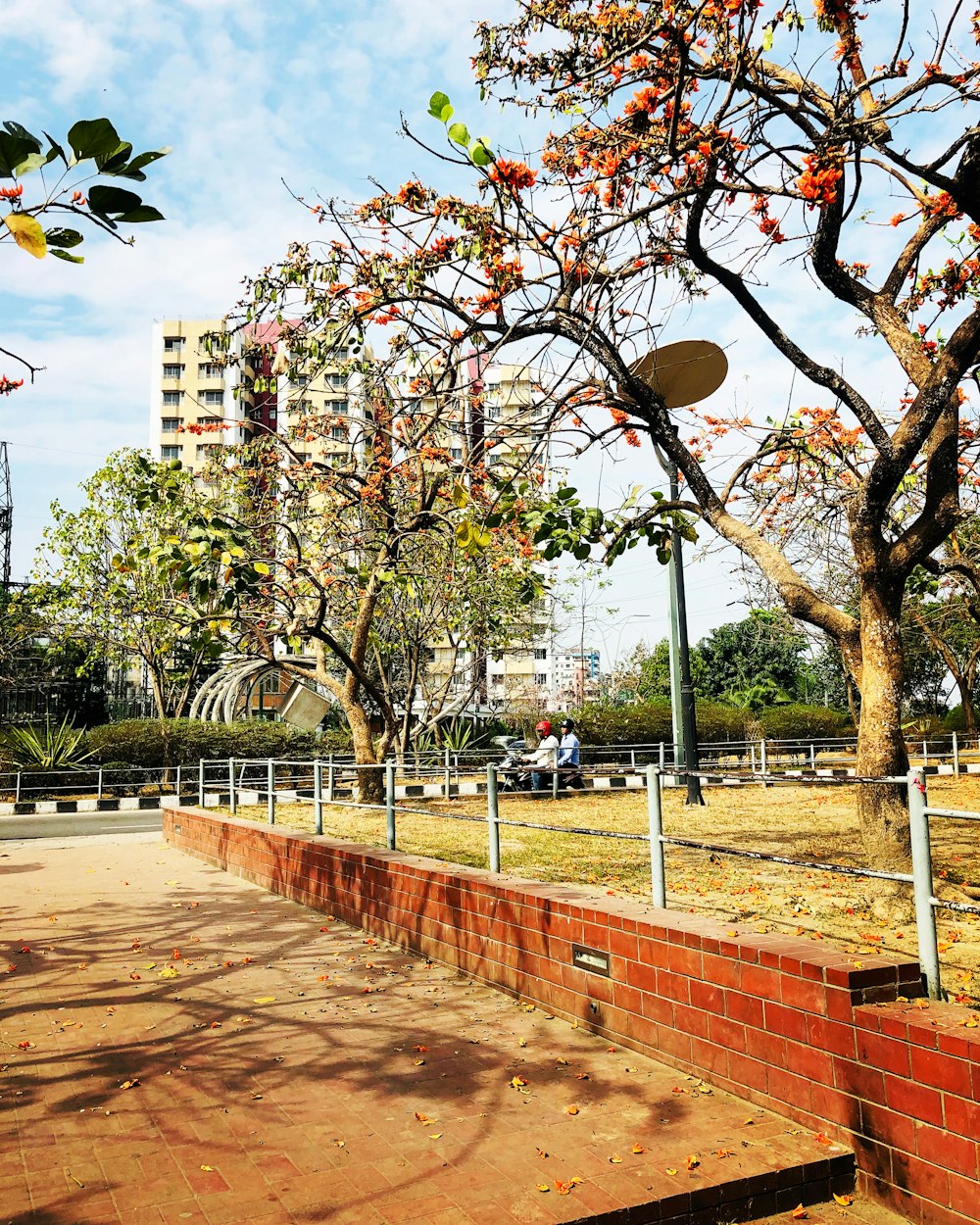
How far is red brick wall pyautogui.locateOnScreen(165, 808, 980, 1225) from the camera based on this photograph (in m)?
3.41

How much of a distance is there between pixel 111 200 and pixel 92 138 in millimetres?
133

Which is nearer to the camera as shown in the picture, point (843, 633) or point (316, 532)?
point (843, 633)

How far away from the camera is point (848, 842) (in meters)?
9.37

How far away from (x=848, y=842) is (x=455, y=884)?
173 inches

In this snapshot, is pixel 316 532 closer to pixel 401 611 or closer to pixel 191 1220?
pixel 401 611

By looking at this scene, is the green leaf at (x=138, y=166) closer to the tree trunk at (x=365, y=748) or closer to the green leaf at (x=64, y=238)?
the green leaf at (x=64, y=238)

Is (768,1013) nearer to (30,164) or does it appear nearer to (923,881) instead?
(923,881)

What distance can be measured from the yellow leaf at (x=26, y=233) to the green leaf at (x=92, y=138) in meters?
0.19

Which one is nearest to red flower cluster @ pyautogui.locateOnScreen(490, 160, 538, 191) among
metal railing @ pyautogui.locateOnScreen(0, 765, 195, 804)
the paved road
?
the paved road

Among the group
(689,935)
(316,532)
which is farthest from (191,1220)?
(316,532)

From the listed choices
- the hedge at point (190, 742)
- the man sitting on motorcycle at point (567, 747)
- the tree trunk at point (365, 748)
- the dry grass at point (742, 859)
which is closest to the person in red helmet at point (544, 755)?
the man sitting on motorcycle at point (567, 747)

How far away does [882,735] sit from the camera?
22.6 ft

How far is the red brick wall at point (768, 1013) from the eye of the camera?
3.41 m

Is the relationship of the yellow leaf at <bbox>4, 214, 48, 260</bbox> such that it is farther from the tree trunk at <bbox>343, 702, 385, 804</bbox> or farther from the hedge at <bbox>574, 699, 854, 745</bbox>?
the hedge at <bbox>574, 699, 854, 745</bbox>
